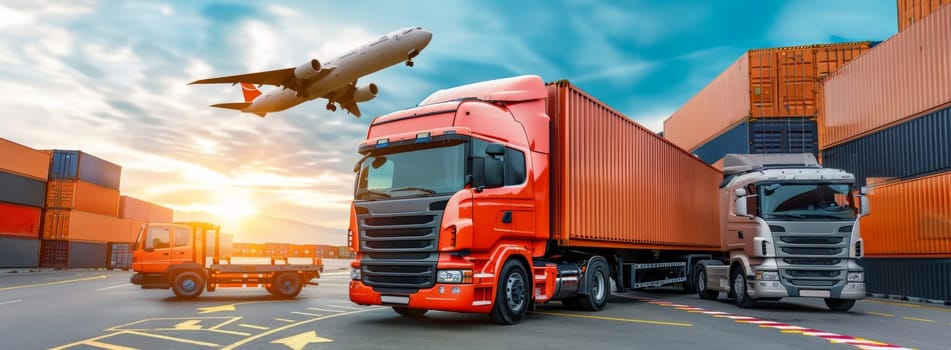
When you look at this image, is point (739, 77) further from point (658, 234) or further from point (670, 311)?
point (670, 311)

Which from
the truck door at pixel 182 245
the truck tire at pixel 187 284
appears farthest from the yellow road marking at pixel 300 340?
the truck door at pixel 182 245

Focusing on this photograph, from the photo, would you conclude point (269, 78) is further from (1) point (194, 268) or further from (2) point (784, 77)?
(2) point (784, 77)

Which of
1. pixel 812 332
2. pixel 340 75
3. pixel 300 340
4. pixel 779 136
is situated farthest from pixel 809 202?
pixel 340 75

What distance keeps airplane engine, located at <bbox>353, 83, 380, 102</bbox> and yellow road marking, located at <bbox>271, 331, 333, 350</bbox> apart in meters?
28.8

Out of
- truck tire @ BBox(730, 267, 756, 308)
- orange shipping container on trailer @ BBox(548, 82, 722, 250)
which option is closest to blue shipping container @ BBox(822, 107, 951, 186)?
orange shipping container on trailer @ BBox(548, 82, 722, 250)

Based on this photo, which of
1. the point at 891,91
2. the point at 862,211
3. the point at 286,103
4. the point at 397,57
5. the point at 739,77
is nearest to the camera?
the point at 862,211

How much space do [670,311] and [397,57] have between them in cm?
2108

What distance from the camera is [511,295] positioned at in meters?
10.5

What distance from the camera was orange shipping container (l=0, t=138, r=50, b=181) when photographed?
36250 millimetres

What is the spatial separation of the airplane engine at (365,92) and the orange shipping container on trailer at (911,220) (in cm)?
2503

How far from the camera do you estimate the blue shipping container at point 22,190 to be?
36156mm

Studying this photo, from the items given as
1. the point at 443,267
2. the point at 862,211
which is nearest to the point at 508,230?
the point at 443,267

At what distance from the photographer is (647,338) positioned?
362 inches

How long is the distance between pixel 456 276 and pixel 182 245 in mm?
11293
